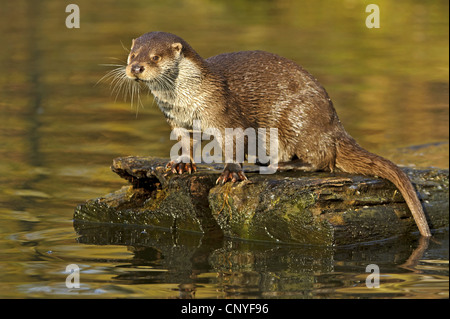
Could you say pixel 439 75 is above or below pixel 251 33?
below

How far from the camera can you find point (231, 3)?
21.4 m

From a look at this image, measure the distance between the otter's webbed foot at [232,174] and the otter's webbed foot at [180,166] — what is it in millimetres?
285

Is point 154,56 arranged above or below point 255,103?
above

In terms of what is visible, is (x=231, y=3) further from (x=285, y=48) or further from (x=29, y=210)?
(x=29, y=210)

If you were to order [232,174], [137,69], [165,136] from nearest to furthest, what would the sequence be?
[137,69] < [232,174] < [165,136]

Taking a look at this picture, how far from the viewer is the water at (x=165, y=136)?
454 centimetres

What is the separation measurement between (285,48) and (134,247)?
9.76m

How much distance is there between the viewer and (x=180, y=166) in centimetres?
564

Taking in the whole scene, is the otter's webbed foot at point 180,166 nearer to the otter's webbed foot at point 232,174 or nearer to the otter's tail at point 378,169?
the otter's webbed foot at point 232,174

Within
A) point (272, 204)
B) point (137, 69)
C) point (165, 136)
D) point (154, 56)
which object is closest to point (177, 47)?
point (154, 56)

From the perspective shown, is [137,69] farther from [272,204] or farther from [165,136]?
[165,136]

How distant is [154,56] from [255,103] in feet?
2.71

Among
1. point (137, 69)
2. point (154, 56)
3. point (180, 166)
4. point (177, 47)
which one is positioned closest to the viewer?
point (137, 69)

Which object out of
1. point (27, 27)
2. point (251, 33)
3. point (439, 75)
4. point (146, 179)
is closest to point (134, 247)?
point (146, 179)
